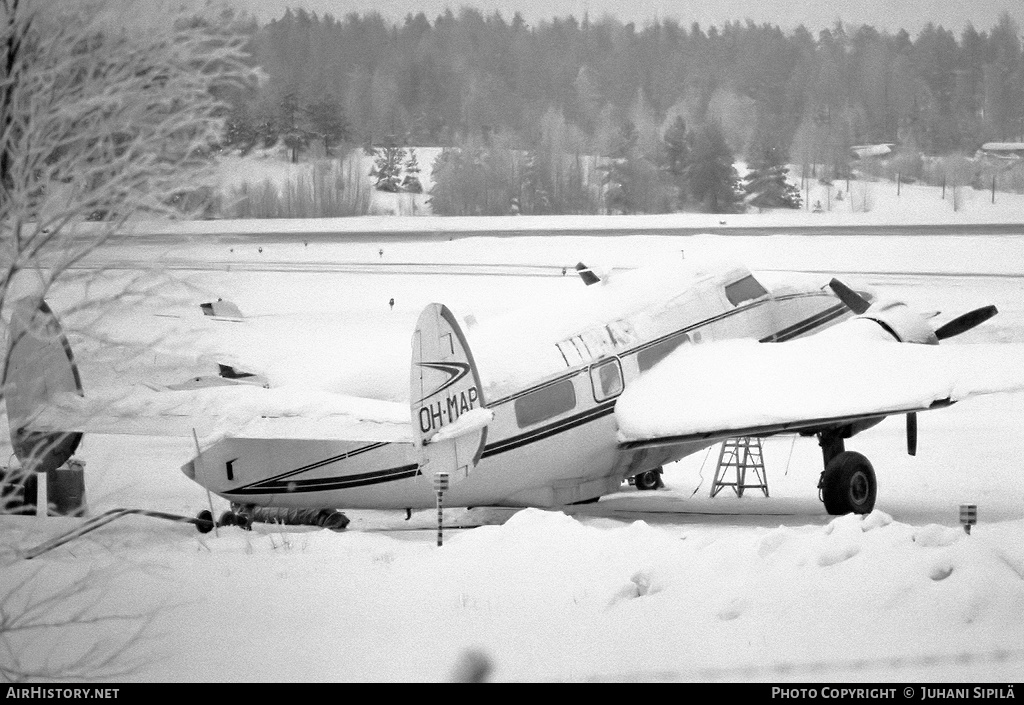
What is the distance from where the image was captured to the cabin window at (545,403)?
13.8m

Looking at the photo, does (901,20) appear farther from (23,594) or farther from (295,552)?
(23,594)

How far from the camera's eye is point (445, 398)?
12.7m

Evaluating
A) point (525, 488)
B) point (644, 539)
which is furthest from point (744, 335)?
point (644, 539)

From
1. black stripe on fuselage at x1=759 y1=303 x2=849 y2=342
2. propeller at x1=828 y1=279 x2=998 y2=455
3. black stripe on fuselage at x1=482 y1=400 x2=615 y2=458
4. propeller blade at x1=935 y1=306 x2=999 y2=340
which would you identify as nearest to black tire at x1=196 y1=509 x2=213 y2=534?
black stripe on fuselage at x1=482 y1=400 x2=615 y2=458

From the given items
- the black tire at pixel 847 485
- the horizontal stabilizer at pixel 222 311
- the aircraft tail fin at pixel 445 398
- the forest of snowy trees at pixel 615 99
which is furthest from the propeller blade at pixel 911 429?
the forest of snowy trees at pixel 615 99

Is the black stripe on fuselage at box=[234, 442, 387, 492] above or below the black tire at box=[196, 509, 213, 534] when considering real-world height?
above

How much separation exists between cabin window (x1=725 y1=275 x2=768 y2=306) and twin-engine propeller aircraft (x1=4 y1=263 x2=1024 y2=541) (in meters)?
0.03

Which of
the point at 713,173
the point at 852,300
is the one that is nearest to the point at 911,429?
the point at 852,300

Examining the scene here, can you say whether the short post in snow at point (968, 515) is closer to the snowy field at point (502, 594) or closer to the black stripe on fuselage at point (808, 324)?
the snowy field at point (502, 594)

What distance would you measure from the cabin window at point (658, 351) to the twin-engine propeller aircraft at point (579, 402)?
0.03 metres

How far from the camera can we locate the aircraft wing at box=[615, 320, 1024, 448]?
14.4 metres

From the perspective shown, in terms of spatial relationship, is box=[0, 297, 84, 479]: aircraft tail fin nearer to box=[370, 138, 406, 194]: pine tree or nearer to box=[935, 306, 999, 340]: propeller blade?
box=[935, 306, 999, 340]: propeller blade

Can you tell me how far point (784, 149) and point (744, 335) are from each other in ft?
89.8

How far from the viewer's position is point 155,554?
11.4 metres
